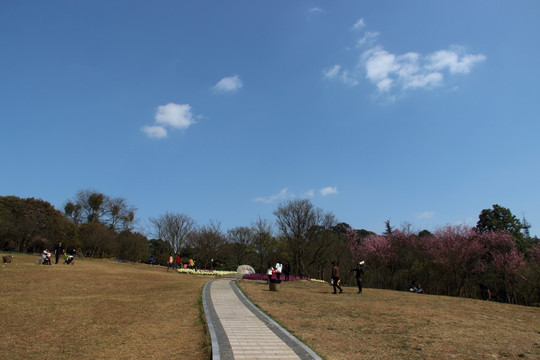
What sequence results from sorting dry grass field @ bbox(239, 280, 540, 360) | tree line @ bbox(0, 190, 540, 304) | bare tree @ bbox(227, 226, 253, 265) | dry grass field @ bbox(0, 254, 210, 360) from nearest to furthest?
dry grass field @ bbox(0, 254, 210, 360)
dry grass field @ bbox(239, 280, 540, 360)
tree line @ bbox(0, 190, 540, 304)
bare tree @ bbox(227, 226, 253, 265)

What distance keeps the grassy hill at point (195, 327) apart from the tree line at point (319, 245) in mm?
18076

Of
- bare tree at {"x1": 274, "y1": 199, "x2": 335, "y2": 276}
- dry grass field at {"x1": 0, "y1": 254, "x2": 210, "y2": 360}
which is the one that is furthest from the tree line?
dry grass field at {"x1": 0, "y1": 254, "x2": 210, "y2": 360}

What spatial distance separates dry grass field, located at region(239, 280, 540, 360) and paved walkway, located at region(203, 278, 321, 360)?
44 centimetres

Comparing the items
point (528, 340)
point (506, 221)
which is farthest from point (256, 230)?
point (528, 340)

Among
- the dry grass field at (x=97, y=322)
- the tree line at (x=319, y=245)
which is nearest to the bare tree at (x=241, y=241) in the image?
the tree line at (x=319, y=245)

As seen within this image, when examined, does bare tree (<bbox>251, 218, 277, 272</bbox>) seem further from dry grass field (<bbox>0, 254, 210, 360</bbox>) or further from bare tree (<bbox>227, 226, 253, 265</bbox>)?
dry grass field (<bbox>0, 254, 210, 360</bbox>)

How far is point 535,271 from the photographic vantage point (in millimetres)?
27328

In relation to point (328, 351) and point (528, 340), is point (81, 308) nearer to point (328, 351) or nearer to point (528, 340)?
point (328, 351)

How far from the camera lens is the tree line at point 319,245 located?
30719 mm

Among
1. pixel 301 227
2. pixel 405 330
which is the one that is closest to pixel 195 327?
pixel 405 330

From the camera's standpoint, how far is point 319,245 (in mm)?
43438

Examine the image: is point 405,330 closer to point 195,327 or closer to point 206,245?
point 195,327

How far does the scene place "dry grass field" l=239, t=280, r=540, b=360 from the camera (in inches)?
293

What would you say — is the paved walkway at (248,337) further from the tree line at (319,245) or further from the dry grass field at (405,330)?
the tree line at (319,245)
